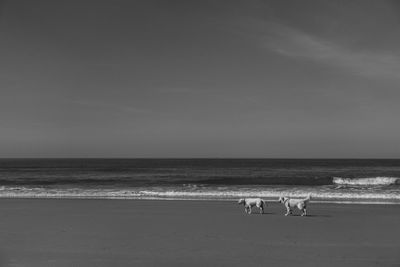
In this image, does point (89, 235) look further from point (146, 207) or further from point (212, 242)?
point (146, 207)

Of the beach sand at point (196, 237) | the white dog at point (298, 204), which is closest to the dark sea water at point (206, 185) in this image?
the white dog at point (298, 204)

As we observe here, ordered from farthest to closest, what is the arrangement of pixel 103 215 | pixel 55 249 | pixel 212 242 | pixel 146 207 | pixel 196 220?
pixel 146 207, pixel 103 215, pixel 196 220, pixel 212 242, pixel 55 249

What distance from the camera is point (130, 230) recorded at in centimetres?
1116

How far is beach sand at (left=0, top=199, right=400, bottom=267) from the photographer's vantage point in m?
8.29

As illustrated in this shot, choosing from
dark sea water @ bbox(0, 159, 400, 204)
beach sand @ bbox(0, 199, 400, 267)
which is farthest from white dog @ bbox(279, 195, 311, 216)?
dark sea water @ bbox(0, 159, 400, 204)

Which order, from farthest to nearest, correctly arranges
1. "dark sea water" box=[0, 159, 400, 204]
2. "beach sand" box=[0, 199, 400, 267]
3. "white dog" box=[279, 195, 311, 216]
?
1. "dark sea water" box=[0, 159, 400, 204]
2. "white dog" box=[279, 195, 311, 216]
3. "beach sand" box=[0, 199, 400, 267]

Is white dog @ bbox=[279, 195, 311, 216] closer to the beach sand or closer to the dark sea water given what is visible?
the beach sand

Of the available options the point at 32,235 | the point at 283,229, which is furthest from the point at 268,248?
the point at 32,235

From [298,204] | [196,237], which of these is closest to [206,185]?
[298,204]

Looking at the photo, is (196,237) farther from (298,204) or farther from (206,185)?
(206,185)

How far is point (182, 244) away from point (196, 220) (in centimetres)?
330

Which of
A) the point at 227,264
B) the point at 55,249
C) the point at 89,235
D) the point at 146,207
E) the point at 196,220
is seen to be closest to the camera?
the point at 227,264

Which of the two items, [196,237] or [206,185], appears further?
[206,185]

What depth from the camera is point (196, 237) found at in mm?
10312
